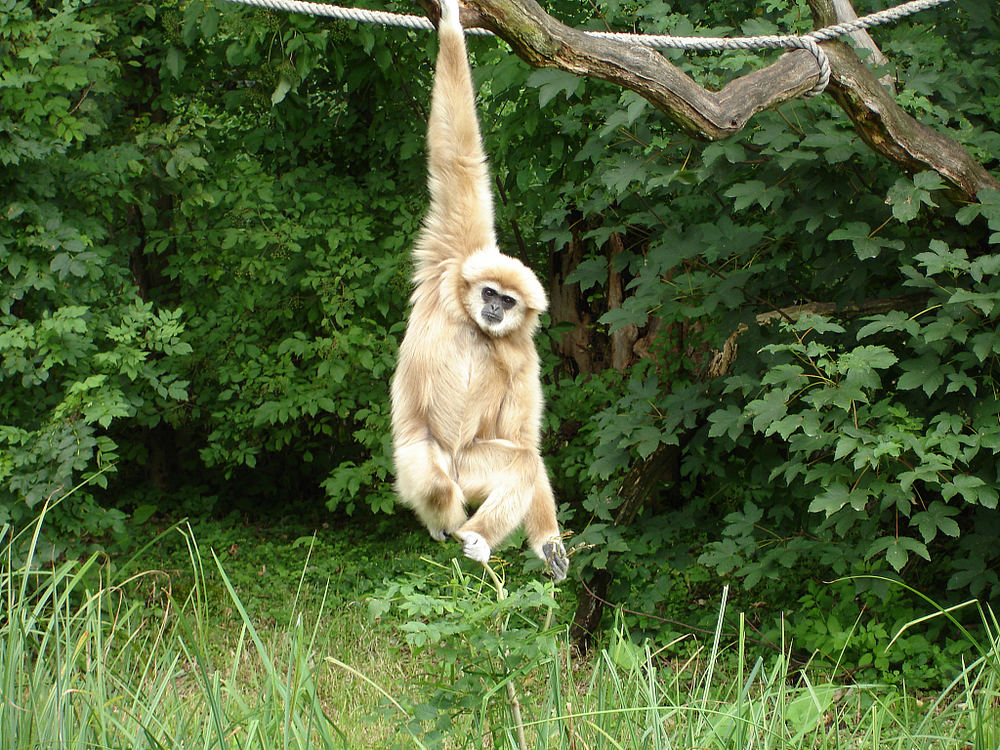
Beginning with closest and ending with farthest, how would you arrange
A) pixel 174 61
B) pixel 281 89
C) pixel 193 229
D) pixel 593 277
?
1. pixel 593 277
2. pixel 281 89
3. pixel 174 61
4. pixel 193 229

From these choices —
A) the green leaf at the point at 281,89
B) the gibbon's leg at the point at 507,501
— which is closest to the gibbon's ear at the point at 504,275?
the gibbon's leg at the point at 507,501

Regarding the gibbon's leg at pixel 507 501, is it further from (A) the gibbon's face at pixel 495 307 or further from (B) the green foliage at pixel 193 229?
(B) the green foliage at pixel 193 229

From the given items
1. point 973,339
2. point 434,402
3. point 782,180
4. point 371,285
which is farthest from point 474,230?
point 371,285

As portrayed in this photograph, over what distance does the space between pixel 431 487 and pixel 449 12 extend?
1.41 meters

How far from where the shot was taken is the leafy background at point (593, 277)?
13.2 feet

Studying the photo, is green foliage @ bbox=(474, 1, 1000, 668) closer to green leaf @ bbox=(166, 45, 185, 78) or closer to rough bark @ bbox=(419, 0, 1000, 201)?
rough bark @ bbox=(419, 0, 1000, 201)

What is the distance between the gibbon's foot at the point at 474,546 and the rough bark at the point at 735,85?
1558 millimetres

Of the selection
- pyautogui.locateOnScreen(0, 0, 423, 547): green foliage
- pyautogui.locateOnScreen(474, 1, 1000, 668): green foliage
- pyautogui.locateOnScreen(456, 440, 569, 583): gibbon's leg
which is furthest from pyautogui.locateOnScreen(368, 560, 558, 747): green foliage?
pyautogui.locateOnScreen(0, 0, 423, 547): green foliage

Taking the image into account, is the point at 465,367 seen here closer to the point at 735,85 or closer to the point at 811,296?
the point at 735,85

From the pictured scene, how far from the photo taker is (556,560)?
2846 millimetres

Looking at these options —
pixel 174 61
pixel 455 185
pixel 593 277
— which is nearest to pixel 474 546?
pixel 455 185

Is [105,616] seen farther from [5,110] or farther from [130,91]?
[130,91]

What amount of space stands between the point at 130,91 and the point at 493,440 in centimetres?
480

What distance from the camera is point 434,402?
3041 millimetres
